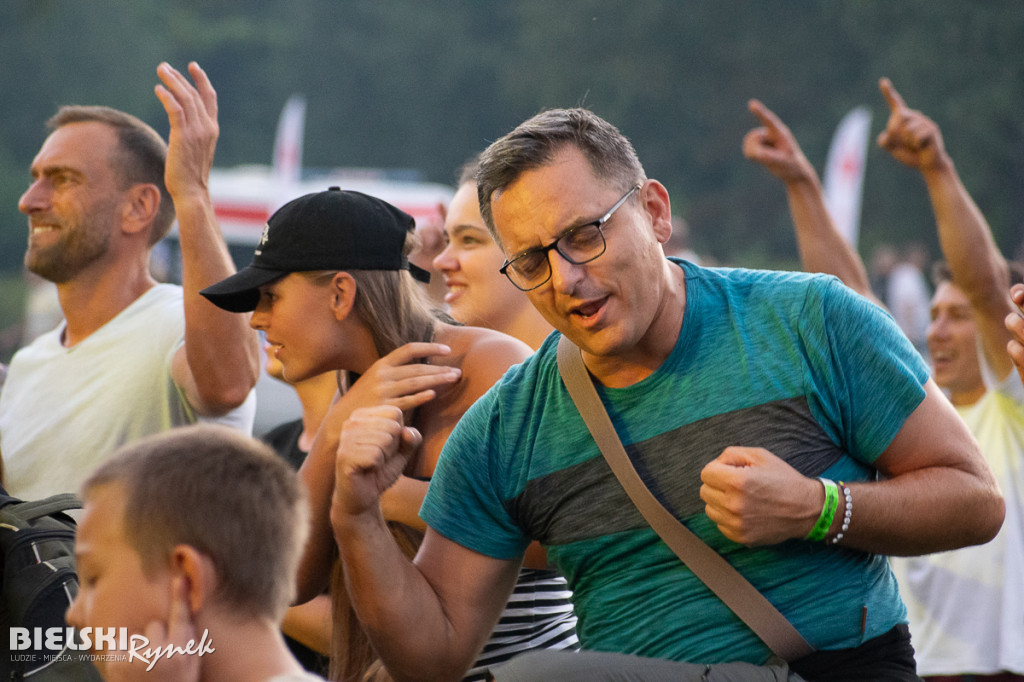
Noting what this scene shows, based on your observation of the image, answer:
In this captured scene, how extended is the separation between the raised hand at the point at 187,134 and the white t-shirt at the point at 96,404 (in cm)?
56

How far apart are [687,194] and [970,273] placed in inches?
1245

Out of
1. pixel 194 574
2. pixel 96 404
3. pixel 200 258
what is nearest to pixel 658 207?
pixel 194 574

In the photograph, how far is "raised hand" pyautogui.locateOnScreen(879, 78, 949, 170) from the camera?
13.5ft

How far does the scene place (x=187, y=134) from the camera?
12.0 feet

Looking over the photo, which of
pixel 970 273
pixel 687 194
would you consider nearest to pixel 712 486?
pixel 970 273

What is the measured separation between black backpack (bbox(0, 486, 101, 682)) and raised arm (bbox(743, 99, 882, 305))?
2948 millimetres

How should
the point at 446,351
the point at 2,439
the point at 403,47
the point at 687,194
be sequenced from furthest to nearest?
the point at 403,47 < the point at 687,194 < the point at 2,439 < the point at 446,351

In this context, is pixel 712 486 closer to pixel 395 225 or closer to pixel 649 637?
pixel 649 637

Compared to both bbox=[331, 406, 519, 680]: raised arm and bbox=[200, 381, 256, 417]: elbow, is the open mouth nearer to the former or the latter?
bbox=[331, 406, 519, 680]: raised arm

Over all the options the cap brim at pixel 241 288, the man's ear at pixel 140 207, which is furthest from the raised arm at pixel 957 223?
the man's ear at pixel 140 207

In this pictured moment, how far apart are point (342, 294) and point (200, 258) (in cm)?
80

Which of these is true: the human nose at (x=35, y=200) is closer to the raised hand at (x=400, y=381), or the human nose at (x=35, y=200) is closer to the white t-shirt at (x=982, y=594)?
the raised hand at (x=400, y=381)

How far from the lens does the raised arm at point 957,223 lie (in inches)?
163

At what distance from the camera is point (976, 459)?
2320mm
